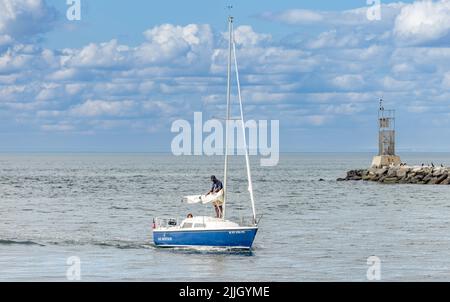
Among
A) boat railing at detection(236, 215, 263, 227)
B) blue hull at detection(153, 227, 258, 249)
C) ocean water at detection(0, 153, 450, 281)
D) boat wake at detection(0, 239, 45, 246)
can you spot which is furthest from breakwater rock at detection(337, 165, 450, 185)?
blue hull at detection(153, 227, 258, 249)

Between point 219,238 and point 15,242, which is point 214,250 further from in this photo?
point 15,242

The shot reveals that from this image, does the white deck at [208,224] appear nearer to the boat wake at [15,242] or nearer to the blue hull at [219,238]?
the blue hull at [219,238]

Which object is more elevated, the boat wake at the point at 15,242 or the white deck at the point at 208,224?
the white deck at the point at 208,224

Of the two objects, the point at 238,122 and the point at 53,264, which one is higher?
the point at 238,122

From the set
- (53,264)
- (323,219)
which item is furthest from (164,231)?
(323,219)

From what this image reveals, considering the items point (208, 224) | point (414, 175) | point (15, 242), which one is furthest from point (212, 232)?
point (414, 175)

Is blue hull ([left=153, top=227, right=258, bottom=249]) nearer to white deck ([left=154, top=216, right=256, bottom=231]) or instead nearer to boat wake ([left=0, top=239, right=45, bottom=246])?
white deck ([left=154, top=216, right=256, bottom=231])

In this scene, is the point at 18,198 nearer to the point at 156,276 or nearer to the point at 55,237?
the point at 55,237

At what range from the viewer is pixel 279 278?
41.7 m

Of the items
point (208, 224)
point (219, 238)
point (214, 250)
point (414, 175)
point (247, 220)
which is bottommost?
point (247, 220)

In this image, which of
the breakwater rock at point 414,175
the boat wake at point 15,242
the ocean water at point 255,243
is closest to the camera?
the ocean water at point 255,243

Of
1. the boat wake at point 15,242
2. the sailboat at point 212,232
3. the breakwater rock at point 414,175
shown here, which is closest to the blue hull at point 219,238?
the sailboat at point 212,232

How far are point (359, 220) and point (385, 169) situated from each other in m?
64.6
